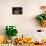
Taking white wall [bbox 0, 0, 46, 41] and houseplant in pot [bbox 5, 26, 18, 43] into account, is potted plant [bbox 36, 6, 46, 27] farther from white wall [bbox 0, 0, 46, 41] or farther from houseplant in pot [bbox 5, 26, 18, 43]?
houseplant in pot [bbox 5, 26, 18, 43]

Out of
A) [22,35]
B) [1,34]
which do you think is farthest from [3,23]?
[22,35]

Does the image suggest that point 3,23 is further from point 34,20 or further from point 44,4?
point 44,4

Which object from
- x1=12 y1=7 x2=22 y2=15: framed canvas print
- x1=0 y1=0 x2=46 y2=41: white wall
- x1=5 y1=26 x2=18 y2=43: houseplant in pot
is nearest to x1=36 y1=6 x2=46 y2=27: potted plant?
x1=0 y1=0 x2=46 y2=41: white wall

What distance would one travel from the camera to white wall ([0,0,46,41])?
3080 millimetres

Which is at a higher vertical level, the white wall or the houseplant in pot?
the white wall

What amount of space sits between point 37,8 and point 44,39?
0.53 meters

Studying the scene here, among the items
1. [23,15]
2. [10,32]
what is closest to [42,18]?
[23,15]

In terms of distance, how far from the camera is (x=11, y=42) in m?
2.95

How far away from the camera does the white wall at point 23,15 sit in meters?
3.08

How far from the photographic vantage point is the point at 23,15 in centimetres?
309

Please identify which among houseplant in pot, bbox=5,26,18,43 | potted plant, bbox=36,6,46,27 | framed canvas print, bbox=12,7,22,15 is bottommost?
Result: houseplant in pot, bbox=5,26,18,43

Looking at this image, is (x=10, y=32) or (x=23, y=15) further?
(x=23, y=15)

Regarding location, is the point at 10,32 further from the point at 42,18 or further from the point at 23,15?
the point at 42,18

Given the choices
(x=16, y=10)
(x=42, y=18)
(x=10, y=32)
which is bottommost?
(x=10, y=32)
